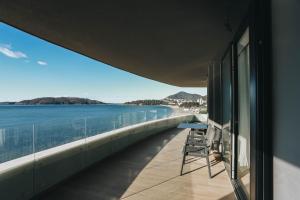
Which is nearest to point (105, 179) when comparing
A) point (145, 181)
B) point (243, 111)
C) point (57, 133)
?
point (145, 181)

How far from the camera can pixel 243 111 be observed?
3070 mm

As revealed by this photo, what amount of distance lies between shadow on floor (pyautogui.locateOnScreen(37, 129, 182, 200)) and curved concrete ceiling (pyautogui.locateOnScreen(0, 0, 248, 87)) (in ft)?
7.45

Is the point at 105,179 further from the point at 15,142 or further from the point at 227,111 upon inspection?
the point at 227,111

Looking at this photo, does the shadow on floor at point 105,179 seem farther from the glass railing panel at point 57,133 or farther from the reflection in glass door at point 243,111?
the reflection in glass door at point 243,111

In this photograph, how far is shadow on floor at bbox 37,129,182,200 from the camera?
3.15 meters

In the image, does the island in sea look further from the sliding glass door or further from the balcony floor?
the balcony floor

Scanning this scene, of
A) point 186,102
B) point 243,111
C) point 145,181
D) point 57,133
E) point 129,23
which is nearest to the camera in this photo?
point 243,111

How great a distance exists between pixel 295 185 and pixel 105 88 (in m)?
40.2

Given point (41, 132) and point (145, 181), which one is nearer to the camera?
point (41, 132)

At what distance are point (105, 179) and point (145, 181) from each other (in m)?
0.62

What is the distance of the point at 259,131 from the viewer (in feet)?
6.06

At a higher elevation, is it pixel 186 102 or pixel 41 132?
pixel 186 102

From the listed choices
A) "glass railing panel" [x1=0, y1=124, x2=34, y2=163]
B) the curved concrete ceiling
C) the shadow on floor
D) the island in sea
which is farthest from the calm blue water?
the island in sea

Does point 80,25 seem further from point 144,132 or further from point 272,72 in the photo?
point 144,132
